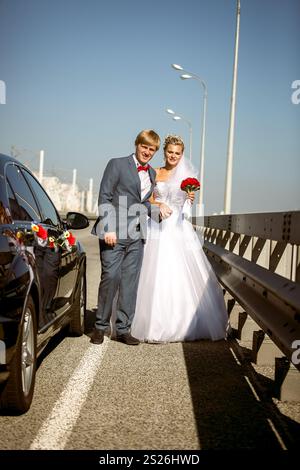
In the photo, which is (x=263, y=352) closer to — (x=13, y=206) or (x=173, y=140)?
(x=13, y=206)

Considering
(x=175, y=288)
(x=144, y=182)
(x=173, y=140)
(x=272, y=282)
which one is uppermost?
(x=173, y=140)

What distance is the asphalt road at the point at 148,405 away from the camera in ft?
11.0

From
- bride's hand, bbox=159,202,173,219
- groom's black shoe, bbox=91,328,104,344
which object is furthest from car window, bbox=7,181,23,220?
bride's hand, bbox=159,202,173,219

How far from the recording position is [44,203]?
5.40m

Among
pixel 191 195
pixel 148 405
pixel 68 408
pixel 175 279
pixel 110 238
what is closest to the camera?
pixel 68 408

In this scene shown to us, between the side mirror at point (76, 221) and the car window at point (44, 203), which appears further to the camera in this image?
the side mirror at point (76, 221)

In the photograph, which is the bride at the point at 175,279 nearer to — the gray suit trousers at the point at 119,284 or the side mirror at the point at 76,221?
the gray suit trousers at the point at 119,284

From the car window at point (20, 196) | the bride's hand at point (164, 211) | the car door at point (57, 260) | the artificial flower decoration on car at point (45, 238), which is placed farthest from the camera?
the bride's hand at point (164, 211)

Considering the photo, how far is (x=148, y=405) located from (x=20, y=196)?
62.3 inches

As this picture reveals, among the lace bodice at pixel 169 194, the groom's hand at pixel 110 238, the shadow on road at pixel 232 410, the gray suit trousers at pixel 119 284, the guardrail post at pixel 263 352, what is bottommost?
the shadow on road at pixel 232 410

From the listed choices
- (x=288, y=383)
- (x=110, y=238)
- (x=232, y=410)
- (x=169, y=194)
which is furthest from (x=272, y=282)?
(x=169, y=194)

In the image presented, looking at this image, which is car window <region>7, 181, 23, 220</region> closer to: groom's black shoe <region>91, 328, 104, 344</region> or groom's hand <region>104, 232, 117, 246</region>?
groom's hand <region>104, 232, 117, 246</region>

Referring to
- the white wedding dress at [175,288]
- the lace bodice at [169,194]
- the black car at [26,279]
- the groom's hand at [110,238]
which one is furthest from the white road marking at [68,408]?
the lace bodice at [169,194]

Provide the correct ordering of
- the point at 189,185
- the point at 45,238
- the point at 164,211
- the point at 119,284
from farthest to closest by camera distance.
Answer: the point at 189,185 < the point at 164,211 < the point at 119,284 < the point at 45,238
